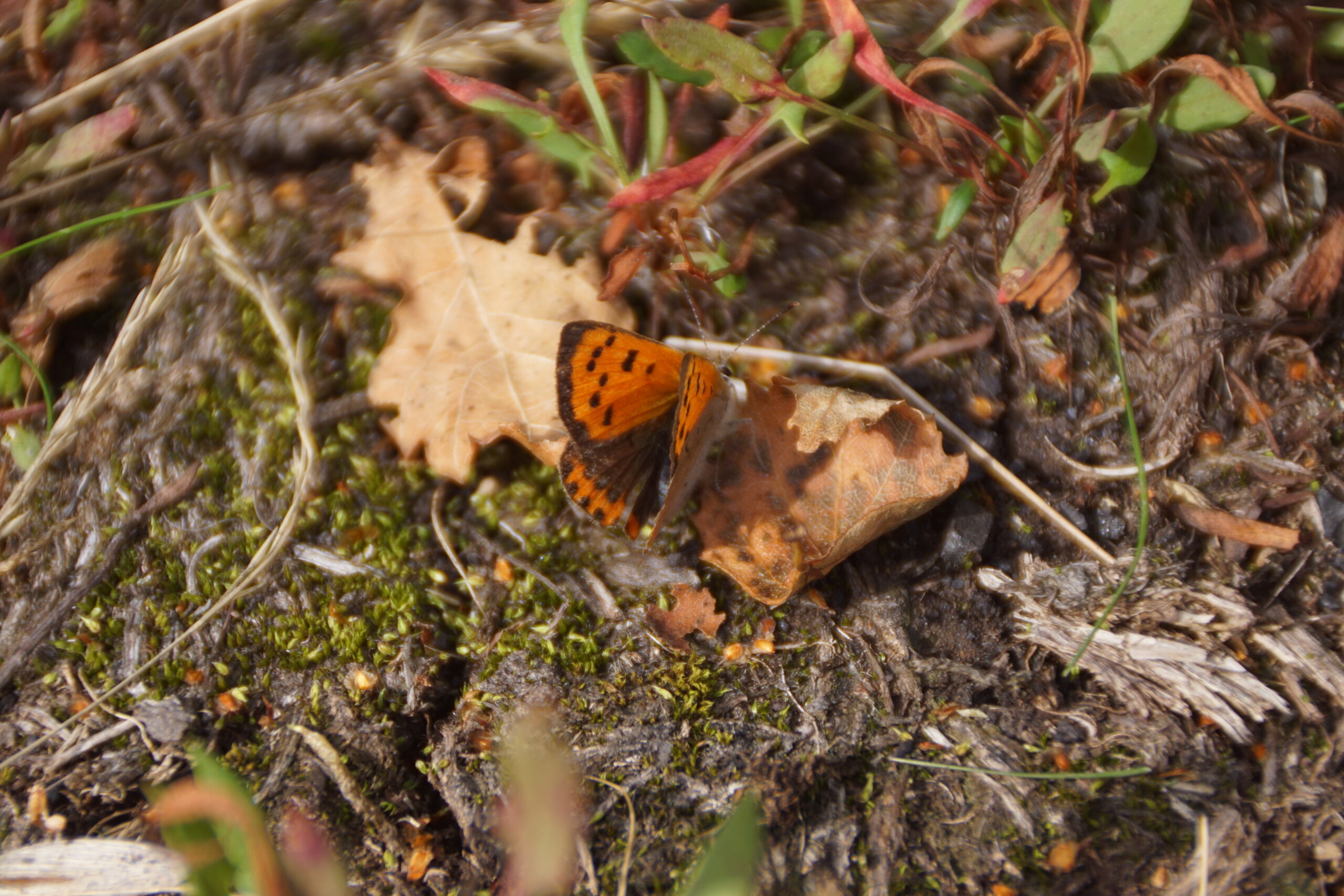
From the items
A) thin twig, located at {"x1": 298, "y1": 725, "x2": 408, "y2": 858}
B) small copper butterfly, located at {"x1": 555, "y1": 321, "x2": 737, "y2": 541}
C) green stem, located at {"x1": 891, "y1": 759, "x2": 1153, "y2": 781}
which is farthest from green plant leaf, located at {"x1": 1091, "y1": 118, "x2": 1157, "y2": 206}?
thin twig, located at {"x1": 298, "y1": 725, "x2": 408, "y2": 858}

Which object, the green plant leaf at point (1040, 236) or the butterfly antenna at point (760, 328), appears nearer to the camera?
the green plant leaf at point (1040, 236)

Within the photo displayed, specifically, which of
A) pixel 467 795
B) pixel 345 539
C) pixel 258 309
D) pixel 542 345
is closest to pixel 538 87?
pixel 542 345

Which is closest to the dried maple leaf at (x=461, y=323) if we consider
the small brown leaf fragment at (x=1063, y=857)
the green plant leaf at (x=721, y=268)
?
the green plant leaf at (x=721, y=268)

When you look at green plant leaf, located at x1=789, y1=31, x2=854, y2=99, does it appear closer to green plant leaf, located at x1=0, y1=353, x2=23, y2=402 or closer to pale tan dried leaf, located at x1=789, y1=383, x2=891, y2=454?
pale tan dried leaf, located at x1=789, y1=383, x2=891, y2=454

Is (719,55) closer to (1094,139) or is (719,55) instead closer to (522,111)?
(522,111)

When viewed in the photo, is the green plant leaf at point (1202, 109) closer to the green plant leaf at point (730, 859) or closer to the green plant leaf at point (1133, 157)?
the green plant leaf at point (1133, 157)

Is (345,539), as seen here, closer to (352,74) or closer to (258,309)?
(258,309)
